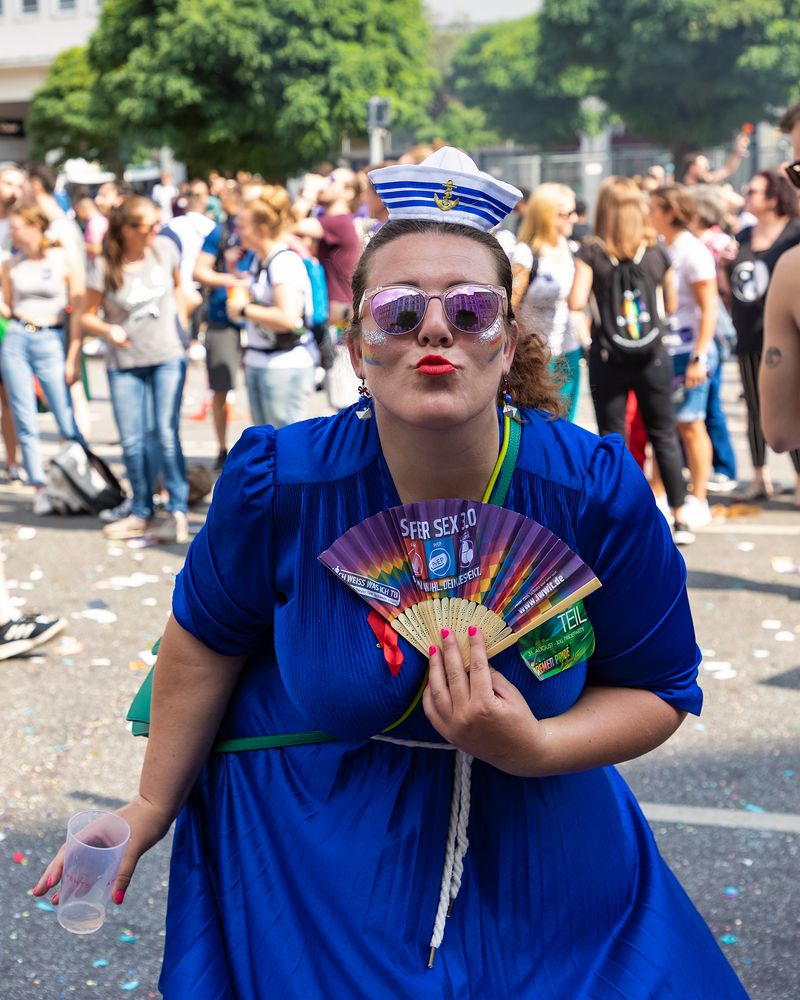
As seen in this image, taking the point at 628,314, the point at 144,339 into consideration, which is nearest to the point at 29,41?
the point at 144,339

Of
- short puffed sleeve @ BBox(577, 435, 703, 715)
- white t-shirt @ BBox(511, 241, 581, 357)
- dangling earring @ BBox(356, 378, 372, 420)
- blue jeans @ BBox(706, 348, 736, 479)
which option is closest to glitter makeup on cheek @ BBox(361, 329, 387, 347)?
dangling earring @ BBox(356, 378, 372, 420)

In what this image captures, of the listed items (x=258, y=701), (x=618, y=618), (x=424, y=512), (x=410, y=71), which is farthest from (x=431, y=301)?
(x=410, y=71)

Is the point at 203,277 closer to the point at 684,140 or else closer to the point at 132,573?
the point at 132,573

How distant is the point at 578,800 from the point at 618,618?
301 mm

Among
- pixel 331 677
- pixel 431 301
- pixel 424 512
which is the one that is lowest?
pixel 331 677

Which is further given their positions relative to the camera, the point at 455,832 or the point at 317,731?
the point at 317,731

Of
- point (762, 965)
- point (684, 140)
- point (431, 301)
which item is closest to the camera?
point (431, 301)

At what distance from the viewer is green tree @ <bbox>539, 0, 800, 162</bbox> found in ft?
197

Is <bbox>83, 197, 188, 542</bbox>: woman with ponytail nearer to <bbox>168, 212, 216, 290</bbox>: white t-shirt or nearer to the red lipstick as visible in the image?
<bbox>168, 212, 216, 290</bbox>: white t-shirt

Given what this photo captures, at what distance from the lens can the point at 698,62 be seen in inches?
2443

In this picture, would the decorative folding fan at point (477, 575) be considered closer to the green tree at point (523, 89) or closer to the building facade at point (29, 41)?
the green tree at point (523, 89)

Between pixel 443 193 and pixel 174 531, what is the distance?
20.0 ft

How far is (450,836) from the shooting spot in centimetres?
203

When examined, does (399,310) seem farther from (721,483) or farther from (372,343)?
(721,483)
